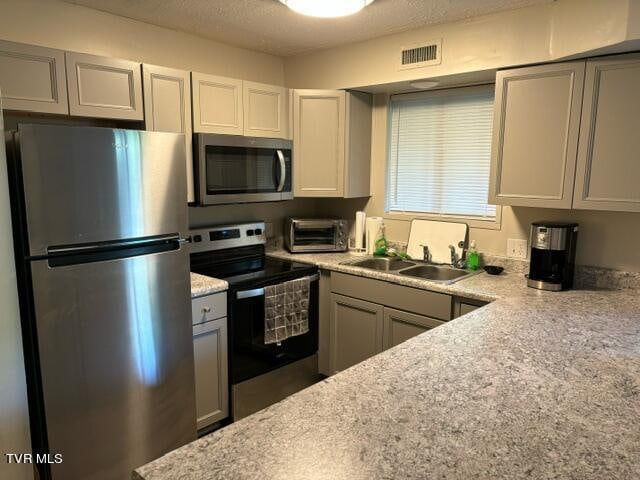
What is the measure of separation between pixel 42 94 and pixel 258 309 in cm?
151

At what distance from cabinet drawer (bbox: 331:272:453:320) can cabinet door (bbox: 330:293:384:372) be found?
0.17ft

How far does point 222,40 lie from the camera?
9.88ft

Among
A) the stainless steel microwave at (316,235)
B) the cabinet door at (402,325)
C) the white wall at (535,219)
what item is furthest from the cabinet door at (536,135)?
the stainless steel microwave at (316,235)

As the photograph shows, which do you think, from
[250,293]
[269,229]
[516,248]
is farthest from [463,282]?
[269,229]

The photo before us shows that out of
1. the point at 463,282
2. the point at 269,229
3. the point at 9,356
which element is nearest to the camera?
the point at 9,356

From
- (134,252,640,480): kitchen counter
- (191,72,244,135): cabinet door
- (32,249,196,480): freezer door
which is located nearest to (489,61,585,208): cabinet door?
(134,252,640,480): kitchen counter

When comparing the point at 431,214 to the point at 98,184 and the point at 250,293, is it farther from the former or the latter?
the point at 98,184

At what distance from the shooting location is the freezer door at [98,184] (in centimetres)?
166

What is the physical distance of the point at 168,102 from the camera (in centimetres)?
253

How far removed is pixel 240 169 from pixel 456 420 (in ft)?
6.82

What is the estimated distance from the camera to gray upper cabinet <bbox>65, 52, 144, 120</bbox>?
2174 mm

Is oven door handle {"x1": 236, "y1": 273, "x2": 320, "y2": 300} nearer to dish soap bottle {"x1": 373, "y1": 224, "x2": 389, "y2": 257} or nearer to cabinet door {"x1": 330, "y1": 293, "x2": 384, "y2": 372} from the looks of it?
cabinet door {"x1": 330, "y1": 293, "x2": 384, "y2": 372}

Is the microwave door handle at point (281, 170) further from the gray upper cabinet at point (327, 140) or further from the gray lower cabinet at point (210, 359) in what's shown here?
the gray lower cabinet at point (210, 359)

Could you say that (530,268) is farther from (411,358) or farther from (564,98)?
(411,358)
